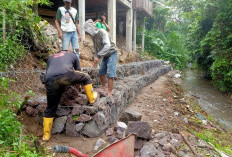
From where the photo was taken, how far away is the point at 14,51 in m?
3.74

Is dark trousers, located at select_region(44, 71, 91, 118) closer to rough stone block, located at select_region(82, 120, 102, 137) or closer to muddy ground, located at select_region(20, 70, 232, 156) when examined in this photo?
muddy ground, located at select_region(20, 70, 232, 156)

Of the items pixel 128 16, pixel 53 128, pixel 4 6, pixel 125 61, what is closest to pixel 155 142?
pixel 53 128

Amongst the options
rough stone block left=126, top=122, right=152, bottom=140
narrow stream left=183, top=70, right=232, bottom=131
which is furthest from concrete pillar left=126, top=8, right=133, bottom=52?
rough stone block left=126, top=122, right=152, bottom=140

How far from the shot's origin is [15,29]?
3.98 m

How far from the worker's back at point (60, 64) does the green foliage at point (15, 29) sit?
117 centimetres

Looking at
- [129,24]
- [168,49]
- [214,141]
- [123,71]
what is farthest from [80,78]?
[168,49]

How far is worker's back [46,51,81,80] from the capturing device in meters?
2.64

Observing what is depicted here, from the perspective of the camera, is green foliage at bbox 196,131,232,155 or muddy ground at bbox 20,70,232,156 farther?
green foliage at bbox 196,131,232,155

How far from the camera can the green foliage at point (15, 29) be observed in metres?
3.41

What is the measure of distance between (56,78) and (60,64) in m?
0.22

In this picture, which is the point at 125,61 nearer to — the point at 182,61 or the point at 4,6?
the point at 4,6

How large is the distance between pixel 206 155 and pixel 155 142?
2.69ft

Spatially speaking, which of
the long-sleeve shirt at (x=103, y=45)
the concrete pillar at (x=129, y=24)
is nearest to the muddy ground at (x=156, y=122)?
the long-sleeve shirt at (x=103, y=45)

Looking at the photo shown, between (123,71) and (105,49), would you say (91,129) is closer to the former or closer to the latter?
(105,49)
